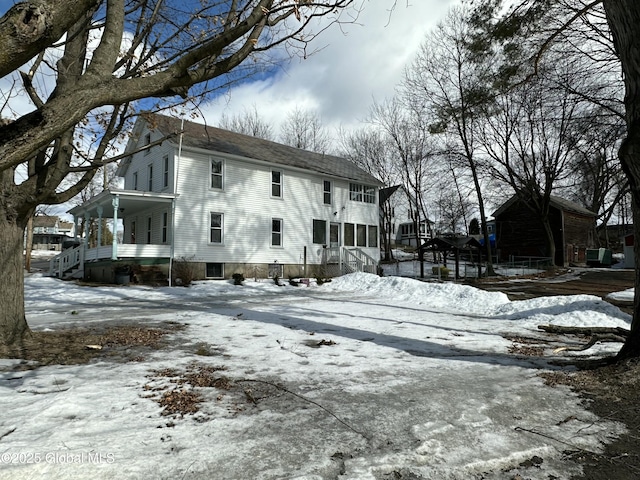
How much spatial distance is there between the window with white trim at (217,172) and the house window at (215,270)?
3.93m

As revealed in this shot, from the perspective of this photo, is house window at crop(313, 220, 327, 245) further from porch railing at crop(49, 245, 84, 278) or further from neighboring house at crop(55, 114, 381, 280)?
porch railing at crop(49, 245, 84, 278)

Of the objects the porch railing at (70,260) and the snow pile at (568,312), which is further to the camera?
the porch railing at (70,260)

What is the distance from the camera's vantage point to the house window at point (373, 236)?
26.1 m

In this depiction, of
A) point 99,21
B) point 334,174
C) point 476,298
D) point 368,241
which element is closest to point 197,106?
point 99,21

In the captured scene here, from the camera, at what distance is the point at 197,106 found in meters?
6.34

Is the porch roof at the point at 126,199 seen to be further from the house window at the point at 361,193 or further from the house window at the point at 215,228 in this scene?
the house window at the point at 361,193

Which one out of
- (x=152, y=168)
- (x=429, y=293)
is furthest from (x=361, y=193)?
(x=429, y=293)

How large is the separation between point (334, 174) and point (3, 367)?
68.7 feet

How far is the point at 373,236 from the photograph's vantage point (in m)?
26.2

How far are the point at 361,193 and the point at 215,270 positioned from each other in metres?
11.3

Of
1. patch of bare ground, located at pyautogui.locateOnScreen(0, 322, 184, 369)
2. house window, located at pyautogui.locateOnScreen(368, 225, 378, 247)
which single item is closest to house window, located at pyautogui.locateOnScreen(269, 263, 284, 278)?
house window, located at pyautogui.locateOnScreen(368, 225, 378, 247)

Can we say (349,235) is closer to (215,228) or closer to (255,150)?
(255,150)

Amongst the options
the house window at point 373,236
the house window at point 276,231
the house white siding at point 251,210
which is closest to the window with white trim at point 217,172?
the house white siding at point 251,210

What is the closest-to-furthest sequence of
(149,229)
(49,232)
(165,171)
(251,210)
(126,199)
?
(126,199) → (165,171) → (149,229) → (251,210) → (49,232)
